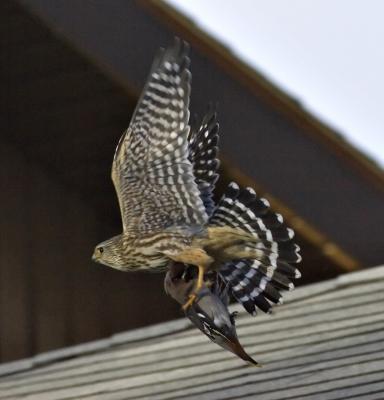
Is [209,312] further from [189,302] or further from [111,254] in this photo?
[111,254]

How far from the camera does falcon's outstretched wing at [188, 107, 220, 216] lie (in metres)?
6.25

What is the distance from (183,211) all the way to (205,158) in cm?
33

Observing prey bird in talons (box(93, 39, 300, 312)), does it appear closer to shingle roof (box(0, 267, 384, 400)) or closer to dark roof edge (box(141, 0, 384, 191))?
shingle roof (box(0, 267, 384, 400))

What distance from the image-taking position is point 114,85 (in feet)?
26.6

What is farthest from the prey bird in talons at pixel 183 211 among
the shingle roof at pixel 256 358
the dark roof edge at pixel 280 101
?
the dark roof edge at pixel 280 101

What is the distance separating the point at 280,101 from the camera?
770cm

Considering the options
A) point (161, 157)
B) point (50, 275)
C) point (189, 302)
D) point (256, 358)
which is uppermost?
point (161, 157)

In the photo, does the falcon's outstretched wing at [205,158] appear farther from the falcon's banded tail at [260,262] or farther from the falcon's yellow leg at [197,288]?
the falcon's yellow leg at [197,288]

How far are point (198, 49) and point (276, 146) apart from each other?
0.56 meters

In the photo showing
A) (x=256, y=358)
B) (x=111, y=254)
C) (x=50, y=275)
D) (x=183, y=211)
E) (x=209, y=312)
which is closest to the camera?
(x=209, y=312)

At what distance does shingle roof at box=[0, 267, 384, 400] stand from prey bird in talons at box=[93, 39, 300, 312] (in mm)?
397

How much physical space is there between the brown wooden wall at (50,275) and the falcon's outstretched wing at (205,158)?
2.61 m

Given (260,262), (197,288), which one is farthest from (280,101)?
(197,288)

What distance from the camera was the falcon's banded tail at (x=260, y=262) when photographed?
5.88m
